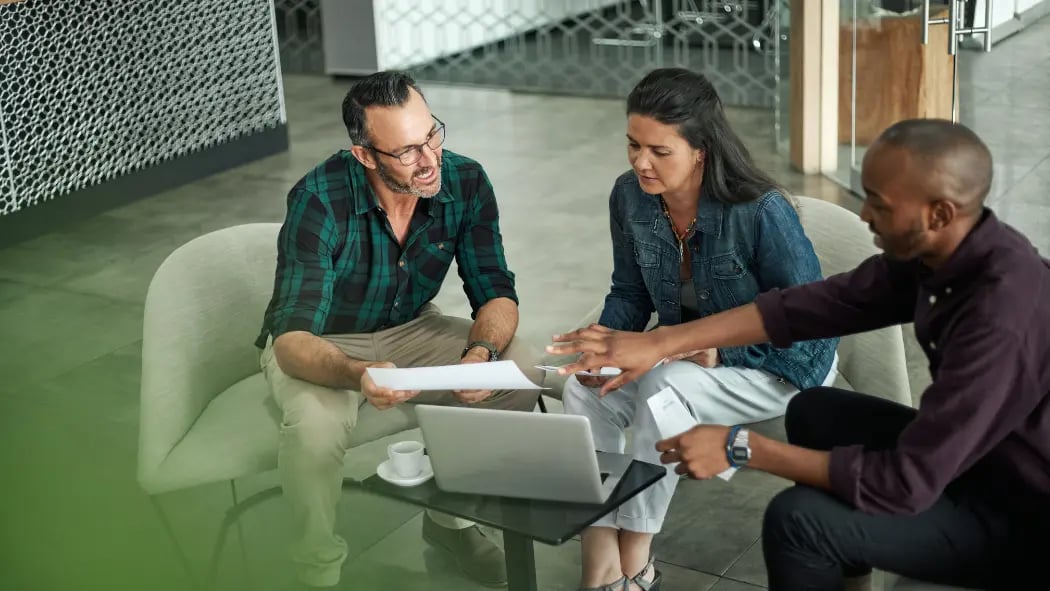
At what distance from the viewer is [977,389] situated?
5.16ft

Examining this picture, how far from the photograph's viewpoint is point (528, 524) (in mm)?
1859

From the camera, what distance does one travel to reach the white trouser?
2.23 metres

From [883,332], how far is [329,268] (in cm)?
116

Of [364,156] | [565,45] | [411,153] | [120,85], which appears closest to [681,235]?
[411,153]

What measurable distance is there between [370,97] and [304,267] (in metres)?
0.38

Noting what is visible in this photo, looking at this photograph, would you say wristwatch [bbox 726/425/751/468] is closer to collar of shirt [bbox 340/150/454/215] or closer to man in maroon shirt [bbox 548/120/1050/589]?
man in maroon shirt [bbox 548/120/1050/589]

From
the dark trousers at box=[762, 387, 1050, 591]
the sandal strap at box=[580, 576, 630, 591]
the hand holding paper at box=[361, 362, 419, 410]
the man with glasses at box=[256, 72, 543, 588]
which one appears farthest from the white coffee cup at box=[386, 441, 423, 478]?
the dark trousers at box=[762, 387, 1050, 591]

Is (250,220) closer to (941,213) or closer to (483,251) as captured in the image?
(483,251)

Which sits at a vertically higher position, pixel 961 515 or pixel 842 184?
pixel 961 515

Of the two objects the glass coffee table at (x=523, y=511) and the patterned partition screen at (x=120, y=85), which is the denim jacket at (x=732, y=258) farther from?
the patterned partition screen at (x=120, y=85)

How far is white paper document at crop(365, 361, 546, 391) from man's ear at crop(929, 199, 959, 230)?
681mm

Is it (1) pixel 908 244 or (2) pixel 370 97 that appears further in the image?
(2) pixel 370 97

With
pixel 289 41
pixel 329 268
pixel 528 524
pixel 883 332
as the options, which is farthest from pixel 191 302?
pixel 289 41

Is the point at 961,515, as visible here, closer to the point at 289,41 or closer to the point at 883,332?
the point at 883,332
